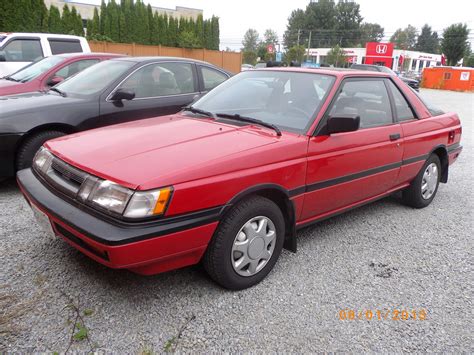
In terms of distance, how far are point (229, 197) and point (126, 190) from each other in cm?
64

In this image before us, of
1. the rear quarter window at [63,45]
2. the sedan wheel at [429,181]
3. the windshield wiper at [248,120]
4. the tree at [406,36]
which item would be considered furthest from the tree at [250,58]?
the tree at [406,36]

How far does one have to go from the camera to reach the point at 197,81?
227 inches

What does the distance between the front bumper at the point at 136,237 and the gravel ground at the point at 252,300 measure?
1.23 feet

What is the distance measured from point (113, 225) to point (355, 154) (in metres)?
2.11

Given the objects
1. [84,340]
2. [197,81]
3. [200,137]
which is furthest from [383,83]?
[84,340]

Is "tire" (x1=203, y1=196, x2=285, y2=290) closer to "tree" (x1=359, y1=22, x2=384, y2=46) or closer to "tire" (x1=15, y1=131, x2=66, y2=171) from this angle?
"tire" (x1=15, y1=131, x2=66, y2=171)

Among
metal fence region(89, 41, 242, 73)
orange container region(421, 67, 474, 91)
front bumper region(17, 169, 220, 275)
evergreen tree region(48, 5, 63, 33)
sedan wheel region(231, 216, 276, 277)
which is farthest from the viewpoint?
orange container region(421, 67, 474, 91)

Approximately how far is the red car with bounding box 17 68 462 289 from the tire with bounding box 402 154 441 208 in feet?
0.93

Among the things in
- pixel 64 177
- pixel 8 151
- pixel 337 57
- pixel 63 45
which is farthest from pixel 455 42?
pixel 64 177

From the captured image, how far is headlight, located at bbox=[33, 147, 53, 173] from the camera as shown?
280cm

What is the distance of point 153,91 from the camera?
528 centimetres

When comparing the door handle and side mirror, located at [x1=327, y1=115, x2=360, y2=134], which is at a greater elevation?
side mirror, located at [x1=327, y1=115, x2=360, y2=134]

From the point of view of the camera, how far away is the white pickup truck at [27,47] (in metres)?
8.51

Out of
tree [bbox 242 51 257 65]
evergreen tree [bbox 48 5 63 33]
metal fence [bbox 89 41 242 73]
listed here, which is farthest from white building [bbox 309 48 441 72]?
evergreen tree [bbox 48 5 63 33]
